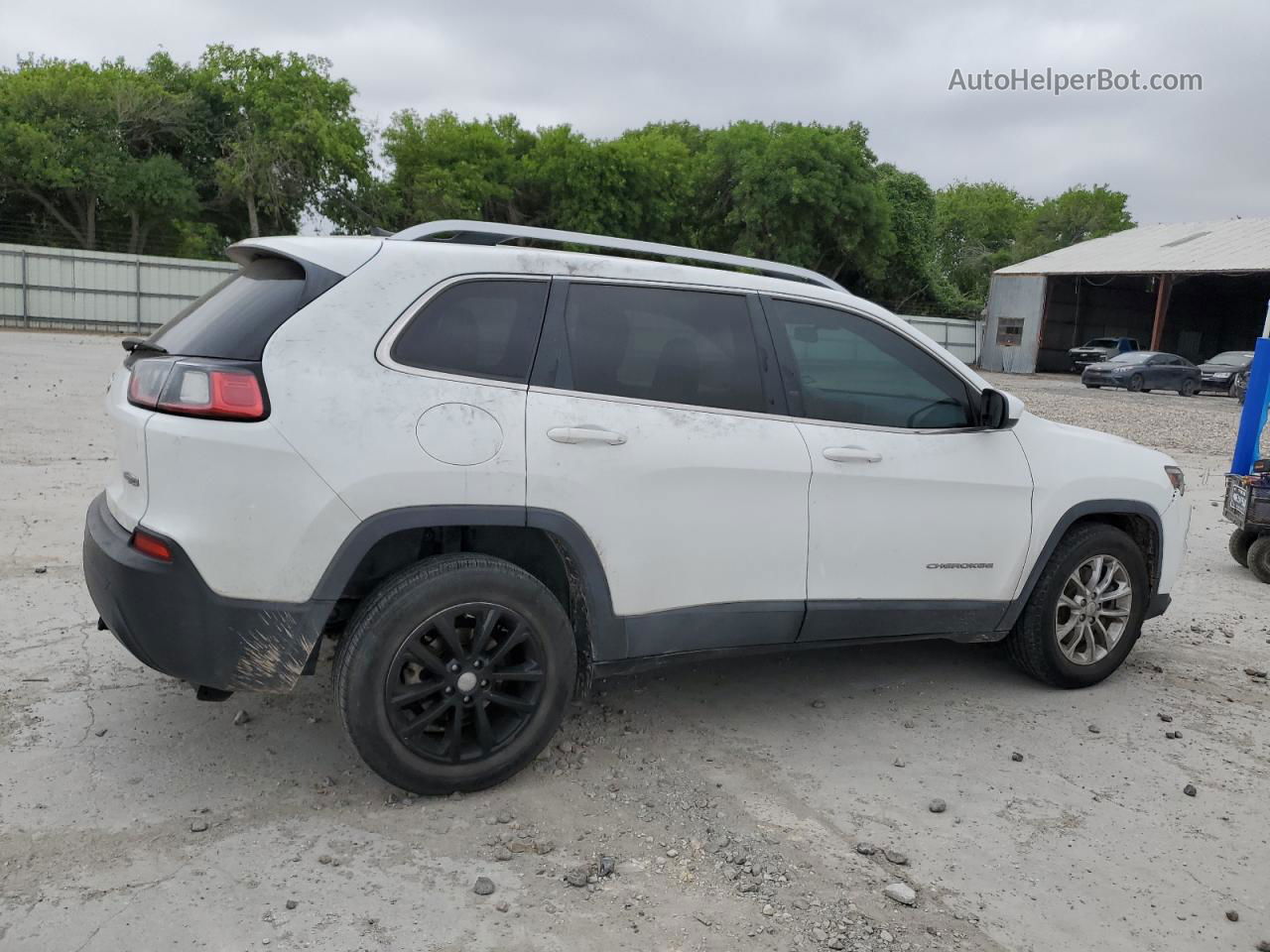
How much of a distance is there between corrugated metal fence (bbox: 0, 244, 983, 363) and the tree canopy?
4859 millimetres

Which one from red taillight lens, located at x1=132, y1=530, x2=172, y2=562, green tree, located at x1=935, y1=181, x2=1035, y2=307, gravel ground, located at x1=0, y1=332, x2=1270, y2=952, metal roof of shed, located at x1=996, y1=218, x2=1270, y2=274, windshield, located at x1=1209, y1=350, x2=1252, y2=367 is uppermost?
green tree, located at x1=935, y1=181, x2=1035, y2=307

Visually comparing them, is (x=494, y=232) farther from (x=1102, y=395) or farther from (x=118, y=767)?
(x=1102, y=395)

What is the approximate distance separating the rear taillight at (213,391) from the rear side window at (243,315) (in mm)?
57

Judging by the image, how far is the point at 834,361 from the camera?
4211mm

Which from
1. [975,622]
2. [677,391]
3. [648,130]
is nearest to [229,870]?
[677,391]

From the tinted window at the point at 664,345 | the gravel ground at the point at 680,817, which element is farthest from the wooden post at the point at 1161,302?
the tinted window at the point at 664,345

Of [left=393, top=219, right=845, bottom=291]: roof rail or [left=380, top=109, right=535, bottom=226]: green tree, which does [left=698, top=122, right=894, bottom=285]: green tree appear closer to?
[left=380, top=109, right=535, bottom=226]: green tree

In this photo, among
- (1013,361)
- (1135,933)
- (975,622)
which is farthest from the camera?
(1013,361)

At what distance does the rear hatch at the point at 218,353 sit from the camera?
319cm

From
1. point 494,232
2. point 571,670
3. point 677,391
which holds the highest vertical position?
point 494,232

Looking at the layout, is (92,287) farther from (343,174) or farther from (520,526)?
(520,526)

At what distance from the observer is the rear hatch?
126 inches

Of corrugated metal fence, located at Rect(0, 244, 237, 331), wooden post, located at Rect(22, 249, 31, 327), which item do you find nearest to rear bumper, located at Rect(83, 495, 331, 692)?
corrugated metal fence, located at Rect(0, 244, 237, 331)

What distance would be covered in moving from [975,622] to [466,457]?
239cm
